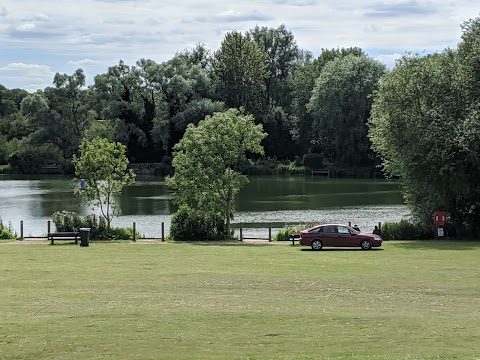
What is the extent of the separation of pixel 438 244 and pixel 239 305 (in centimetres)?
2175

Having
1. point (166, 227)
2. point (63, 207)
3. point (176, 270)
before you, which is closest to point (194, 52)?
point (63, 207)

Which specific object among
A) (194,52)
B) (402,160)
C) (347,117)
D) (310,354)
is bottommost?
(310,354)

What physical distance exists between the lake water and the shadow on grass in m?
7.79

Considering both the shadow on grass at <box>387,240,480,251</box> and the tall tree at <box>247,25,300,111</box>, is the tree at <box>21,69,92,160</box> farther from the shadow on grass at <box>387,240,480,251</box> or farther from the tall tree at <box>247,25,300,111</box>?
the shadow on grass at <box>387,240,480,251</box>

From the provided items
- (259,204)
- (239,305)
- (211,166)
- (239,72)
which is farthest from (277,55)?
(239,305)

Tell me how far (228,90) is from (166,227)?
67.7 metres

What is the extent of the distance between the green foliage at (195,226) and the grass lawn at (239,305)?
8.14 m

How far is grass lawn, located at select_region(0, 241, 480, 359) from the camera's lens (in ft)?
49.5

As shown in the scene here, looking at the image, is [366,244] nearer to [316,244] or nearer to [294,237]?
[316,244]

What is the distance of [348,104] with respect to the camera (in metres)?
101

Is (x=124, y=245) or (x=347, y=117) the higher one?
(x=347, y=117)

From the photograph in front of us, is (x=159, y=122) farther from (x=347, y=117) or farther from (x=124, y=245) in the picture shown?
(x=124, y=245)

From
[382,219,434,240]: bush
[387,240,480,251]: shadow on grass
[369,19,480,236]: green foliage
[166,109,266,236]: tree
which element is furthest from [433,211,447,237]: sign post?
[166,109,266,236]: tree

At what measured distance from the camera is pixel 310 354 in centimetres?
1452
